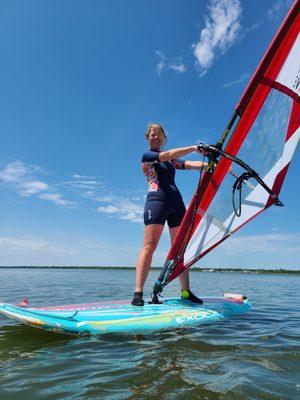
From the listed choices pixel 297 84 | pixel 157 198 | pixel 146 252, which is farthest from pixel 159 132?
pixel 297 84

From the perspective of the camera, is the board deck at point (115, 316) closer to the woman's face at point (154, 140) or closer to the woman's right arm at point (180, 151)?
the woman's right arm at point (180, 151)

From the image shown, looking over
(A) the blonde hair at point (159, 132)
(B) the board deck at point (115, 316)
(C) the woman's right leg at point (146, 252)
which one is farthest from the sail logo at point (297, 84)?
(B) the board deck at point (115, 316)

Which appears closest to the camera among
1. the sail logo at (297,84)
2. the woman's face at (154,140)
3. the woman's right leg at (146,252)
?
the sail logo at (297,84)

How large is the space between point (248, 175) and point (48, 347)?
3.31 meters

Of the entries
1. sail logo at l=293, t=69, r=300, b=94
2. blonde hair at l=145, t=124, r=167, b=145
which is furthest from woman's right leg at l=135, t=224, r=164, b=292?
sail logo at l=293, t=69, r=300, b=94

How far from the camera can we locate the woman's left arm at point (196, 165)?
5.28 metres

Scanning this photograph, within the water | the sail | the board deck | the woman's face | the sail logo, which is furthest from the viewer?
the woman's face

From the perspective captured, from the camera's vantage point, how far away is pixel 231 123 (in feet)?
15.9

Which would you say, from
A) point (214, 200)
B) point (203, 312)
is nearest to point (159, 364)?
point (203, 312)

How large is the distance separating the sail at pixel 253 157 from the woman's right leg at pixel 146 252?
33 centimetres

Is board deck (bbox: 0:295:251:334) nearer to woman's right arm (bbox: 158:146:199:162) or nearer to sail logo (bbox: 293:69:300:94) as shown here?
woman's right arm (bbox: 158:146:199:162)

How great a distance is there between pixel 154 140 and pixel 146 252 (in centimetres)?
175

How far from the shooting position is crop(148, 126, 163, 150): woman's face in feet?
18.7

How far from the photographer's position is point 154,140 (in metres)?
5.72
